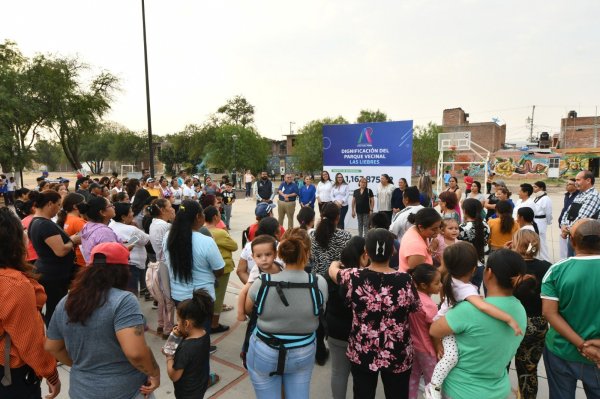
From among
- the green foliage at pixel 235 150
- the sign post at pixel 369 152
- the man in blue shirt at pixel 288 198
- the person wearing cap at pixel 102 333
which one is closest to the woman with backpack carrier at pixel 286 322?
the person wearing cap at pixel 102 333

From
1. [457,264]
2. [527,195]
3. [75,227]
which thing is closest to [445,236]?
[457,264]

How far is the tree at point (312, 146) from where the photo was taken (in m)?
42.8

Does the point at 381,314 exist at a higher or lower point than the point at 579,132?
lower

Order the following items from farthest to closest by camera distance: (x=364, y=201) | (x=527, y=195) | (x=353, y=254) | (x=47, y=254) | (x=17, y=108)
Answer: (x=17, y=108) < (x=364, y=201) < (x=527, y=195) < (x=47, y=254) < (x=353, y=254)

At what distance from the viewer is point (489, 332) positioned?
188cm

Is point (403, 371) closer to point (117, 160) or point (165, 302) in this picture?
point (165, 302)

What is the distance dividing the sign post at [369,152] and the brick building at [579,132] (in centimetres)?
4189

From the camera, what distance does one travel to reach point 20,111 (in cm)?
1973

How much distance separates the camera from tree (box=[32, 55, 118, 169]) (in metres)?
21.7

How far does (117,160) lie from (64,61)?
4238 cm

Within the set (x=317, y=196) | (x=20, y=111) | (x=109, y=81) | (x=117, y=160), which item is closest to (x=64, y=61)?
(x=109, y=81)

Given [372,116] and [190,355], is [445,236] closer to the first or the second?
[190,355]

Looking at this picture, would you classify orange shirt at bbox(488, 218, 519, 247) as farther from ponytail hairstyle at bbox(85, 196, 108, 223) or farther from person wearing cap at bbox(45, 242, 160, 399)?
ponytail hairstyle at bbox(85, 196, 108, 223)

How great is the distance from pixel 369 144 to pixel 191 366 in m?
8.44
